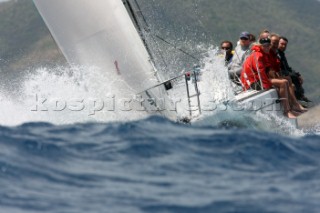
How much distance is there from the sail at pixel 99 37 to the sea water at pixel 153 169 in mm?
2104

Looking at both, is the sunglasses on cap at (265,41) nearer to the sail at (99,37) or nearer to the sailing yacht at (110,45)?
the sailing yacht at (110,45)

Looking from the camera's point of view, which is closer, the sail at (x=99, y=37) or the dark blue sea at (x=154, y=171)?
the dark blue sea at (x=154, y=171)

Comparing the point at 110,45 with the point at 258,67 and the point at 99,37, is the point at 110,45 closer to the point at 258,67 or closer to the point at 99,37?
the point at 99,37

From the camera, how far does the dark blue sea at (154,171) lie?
7.21 m

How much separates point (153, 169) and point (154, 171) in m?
0.07

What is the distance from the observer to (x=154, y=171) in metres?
8.13

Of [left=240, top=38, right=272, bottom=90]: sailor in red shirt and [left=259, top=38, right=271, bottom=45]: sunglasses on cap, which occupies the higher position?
[left=259, top=38, right=271, bottom=45]: sunglasses on cap

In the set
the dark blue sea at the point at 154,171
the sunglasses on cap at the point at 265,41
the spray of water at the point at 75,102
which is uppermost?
the sunglasses on cap at the point at 265,41

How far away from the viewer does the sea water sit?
7.22 meters

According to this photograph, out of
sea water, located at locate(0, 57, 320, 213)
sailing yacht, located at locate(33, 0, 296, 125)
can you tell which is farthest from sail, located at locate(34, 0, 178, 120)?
sea water, located at locate(0, 57, 320, 213)

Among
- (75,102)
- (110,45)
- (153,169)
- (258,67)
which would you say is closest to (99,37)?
(110,45)

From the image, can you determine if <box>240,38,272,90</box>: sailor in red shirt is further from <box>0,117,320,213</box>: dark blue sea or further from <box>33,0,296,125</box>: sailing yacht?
<box>0,117,320,213</box>: dark blue sea

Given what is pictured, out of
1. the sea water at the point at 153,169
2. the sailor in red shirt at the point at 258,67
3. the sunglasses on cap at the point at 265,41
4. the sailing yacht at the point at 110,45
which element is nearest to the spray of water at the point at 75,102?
the sailing yacht at the point at 110,45

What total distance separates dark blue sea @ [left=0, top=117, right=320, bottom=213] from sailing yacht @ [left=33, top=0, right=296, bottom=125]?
266 cm
